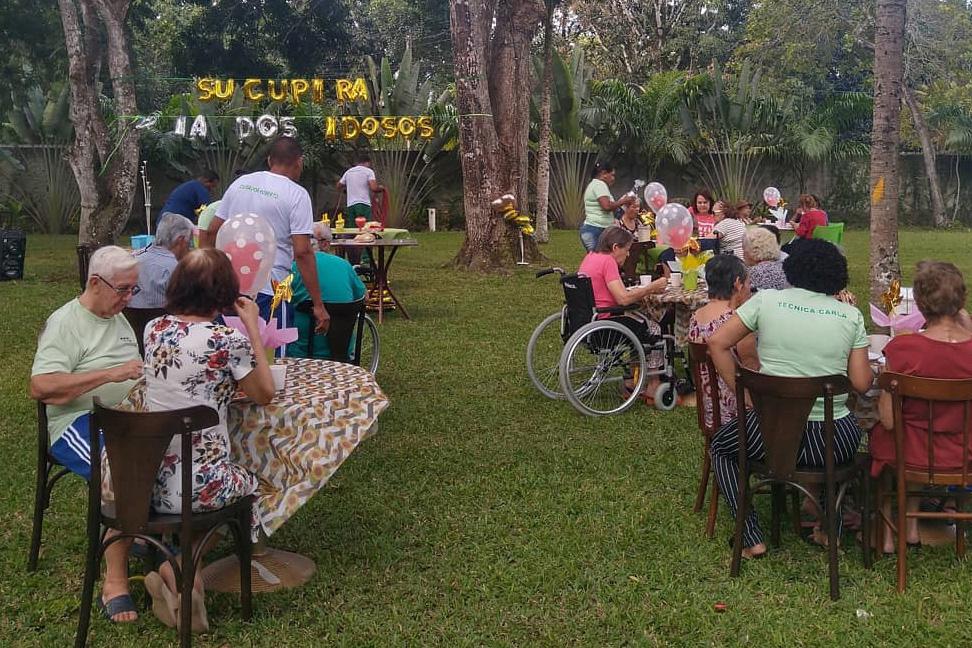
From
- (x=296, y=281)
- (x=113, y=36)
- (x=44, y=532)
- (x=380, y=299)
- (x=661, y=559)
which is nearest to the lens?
(x=661, y=559)

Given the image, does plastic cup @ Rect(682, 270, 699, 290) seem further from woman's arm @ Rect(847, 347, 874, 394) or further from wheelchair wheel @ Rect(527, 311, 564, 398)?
woman's arm @ Rect(847, 347, 874, 394)

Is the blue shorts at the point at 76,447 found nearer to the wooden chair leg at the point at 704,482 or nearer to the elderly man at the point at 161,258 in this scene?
the elderly man at the point at 161,258

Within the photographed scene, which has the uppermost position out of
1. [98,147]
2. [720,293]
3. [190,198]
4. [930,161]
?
[930,161]

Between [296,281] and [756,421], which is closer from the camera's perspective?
[756,421]

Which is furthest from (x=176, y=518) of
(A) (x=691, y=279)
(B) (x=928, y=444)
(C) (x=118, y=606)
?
(A) (x=691, y=279)

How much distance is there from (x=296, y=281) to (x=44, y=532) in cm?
189

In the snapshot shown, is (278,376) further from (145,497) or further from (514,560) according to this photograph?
(514,560)

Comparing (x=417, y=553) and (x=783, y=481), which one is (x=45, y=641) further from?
(x=783, y=481)

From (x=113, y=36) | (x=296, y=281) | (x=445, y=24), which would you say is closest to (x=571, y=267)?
(x=113, y=36)

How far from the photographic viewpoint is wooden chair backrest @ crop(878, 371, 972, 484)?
A: 3418 millimetres

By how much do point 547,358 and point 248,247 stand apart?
4258mm

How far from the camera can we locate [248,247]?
12.5 feet

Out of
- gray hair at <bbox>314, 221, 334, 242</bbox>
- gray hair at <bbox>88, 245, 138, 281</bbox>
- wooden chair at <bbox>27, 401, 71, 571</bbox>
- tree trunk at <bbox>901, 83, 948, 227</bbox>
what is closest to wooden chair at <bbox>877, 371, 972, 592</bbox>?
gray hair at <bbox>88, 245, 138, 281</bbox>

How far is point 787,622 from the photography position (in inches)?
135
